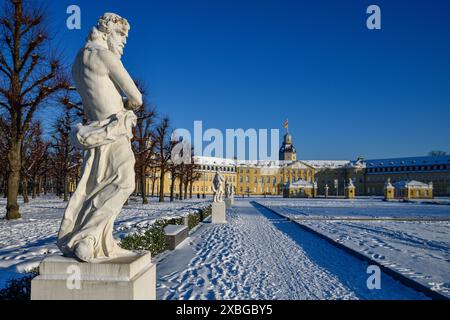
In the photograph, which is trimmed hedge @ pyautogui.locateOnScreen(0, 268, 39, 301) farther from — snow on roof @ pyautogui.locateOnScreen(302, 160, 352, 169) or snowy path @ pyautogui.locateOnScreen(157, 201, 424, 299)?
snow on roof @ pyautogui.locateOnScreen(302, 160, 352, 169)

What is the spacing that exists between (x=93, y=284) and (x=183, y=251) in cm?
717

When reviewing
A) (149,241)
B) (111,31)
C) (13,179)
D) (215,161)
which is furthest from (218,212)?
(215,161)

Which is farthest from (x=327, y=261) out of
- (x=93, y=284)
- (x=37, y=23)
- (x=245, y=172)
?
(x=245, y=172)

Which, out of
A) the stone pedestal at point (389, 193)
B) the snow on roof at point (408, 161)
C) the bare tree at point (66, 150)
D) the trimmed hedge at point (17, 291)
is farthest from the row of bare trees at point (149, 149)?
the snow on roof at point (408, 161)

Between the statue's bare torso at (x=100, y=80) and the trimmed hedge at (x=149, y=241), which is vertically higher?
the statue's bare torso at (x=100, y=80)

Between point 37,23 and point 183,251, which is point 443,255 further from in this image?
point 37,23

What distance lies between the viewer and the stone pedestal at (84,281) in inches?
118

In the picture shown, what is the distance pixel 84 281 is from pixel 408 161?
364ft

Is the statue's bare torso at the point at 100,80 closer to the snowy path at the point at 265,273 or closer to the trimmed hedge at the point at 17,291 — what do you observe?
the trimmed hedge at the point at 17,291

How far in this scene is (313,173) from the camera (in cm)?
11375

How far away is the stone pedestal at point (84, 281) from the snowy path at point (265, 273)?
2.86m

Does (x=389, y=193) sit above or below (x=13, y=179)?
below

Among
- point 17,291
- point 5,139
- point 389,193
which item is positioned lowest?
point 389,193

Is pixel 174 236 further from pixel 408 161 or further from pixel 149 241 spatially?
pixel 408 161
